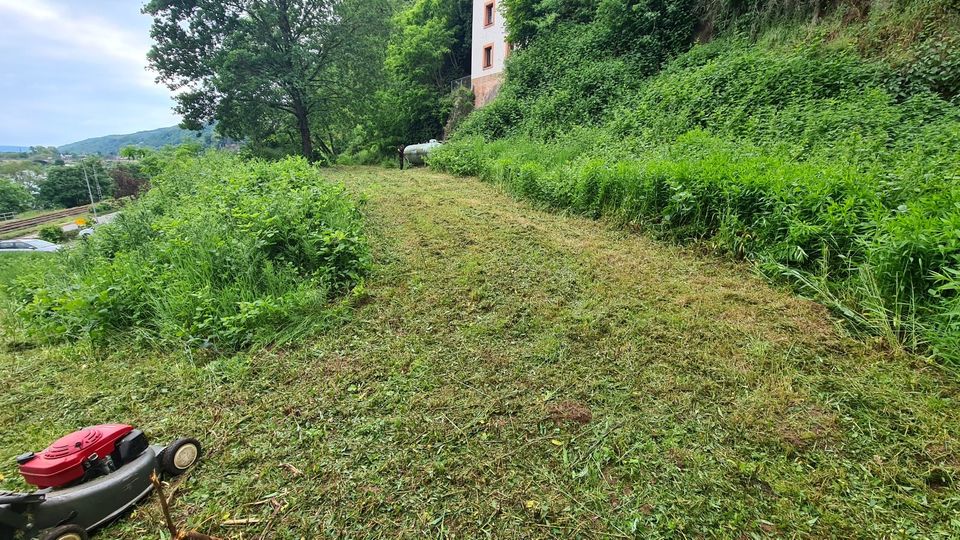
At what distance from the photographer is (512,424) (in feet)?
5.43

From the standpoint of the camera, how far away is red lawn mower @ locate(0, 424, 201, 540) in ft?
3.81

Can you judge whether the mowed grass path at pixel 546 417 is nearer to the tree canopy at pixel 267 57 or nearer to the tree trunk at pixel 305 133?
the tree canopy at pixel 267 57

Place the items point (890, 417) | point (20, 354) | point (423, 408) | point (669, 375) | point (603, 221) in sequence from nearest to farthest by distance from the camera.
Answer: point (890, 417) → point (423, 408) → point (669, 375) → point (20, 354) → point (603, 221)

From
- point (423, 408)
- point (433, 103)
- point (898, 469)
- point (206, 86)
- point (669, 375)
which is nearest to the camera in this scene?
point (898, 469)

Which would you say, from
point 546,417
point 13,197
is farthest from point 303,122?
point 13,197

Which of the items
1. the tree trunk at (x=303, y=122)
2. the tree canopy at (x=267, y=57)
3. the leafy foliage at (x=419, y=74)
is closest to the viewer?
the tree canopy at (x=267, y=57)

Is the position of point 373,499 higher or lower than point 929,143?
lower

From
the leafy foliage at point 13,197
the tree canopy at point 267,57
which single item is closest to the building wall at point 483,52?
the tree canopy at point 267,57

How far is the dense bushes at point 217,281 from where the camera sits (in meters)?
2.47

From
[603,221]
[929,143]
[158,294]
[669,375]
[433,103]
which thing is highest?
[433,103]

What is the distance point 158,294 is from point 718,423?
3.50 m

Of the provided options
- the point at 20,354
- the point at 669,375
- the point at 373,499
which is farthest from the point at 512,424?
the point at 20,354

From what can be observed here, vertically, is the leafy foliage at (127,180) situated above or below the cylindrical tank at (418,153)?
below

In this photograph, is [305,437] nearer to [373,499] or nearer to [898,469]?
[373,499]
